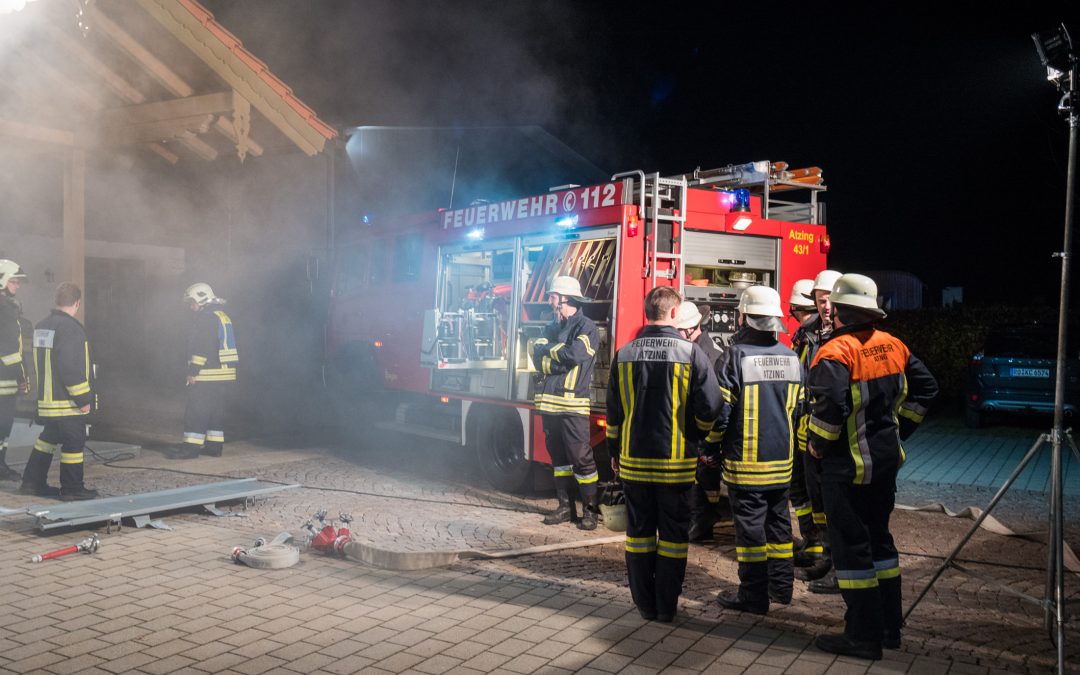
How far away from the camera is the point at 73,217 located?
29.4 ft

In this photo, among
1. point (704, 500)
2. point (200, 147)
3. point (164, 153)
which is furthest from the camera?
point (164, 153)

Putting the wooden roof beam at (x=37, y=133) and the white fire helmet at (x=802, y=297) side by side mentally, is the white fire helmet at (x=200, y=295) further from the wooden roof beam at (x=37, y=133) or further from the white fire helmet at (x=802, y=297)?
the white fire helmet at (x=802, y=297)

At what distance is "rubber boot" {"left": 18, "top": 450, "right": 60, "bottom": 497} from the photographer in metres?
6.86

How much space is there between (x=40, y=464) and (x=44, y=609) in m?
3.14

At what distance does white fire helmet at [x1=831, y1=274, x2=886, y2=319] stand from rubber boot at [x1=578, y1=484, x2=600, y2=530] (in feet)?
9.16

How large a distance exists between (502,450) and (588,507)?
5.05ft

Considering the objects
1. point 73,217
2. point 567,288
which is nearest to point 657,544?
point 567,288

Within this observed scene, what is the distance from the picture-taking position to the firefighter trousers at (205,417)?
8.72 metres

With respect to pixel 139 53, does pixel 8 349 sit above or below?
below

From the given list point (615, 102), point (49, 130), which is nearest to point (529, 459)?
point (49, 130)

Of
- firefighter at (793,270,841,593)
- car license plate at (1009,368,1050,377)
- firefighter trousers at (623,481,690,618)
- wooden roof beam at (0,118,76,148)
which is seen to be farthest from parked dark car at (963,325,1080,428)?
wooden roof beam at (0,118,76,148)

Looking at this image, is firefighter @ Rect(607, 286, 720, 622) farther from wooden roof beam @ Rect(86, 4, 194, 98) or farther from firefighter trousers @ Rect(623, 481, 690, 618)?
wooden roof beam @ Rect(86, 4, 194, 98)

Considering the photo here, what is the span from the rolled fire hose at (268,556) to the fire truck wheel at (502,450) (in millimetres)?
2531

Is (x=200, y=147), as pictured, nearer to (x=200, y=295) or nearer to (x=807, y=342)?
(x=200, y=295)
